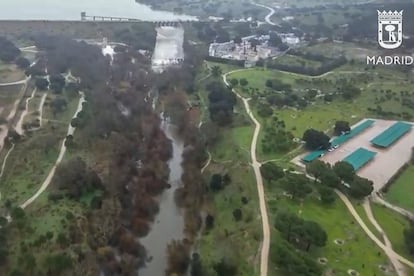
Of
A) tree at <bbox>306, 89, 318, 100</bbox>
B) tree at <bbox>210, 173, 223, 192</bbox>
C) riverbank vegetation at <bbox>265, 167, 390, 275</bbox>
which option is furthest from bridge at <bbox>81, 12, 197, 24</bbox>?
riverbank vegetation at <bbox>265, 167, 390, 275</bbox>

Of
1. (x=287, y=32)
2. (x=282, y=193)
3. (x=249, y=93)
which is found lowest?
(x=282, y=193)

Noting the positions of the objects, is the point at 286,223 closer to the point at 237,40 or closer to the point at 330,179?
the point at 330,179

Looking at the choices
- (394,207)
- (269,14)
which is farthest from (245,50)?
(394,207)

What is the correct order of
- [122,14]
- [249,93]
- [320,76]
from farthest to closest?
[122,14]
[320,76]
[249,93]

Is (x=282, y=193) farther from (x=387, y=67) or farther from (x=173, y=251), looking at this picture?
(x=387, y=67)

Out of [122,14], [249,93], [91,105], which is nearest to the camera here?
[91,105]

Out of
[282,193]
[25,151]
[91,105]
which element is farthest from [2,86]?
[282,193]

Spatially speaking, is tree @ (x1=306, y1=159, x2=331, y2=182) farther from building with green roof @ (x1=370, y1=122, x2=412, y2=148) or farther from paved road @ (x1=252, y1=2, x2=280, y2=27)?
paved road @ (x1=252, y1=2, x2=280, y2=27)
